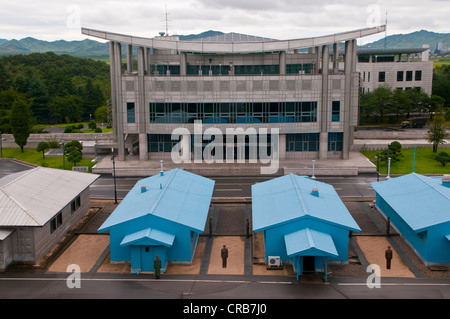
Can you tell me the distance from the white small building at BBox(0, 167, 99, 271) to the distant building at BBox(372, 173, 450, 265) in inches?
843

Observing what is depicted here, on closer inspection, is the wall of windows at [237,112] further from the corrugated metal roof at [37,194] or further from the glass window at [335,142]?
the corrugated metal roof at [37,194]

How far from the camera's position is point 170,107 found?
53.8 metres

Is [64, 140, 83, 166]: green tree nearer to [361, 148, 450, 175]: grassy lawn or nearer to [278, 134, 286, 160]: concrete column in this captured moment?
[278, 134, 286, 160]: concrete column

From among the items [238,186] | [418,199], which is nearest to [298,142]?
[238,186]

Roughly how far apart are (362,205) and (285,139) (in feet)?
59.7

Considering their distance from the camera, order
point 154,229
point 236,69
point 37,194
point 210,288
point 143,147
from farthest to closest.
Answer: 1. point 236,69
2. point 143,147
3. point 37,194
4. point 154,229
5. point 210,288

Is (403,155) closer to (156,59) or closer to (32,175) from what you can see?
(156,59)

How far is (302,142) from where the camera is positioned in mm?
55438

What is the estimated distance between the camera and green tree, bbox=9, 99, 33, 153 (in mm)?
59019

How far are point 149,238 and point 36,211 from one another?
25.3 feet

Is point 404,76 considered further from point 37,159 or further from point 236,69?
point 37,159

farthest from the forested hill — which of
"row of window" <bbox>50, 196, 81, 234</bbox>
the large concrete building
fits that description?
"row of window" <bbox>50, 196, 81, 234</bbox>

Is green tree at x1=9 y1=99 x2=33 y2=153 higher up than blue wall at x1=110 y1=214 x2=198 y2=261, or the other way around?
green tree at x1=9 y1=99 x2=33 y2=153
